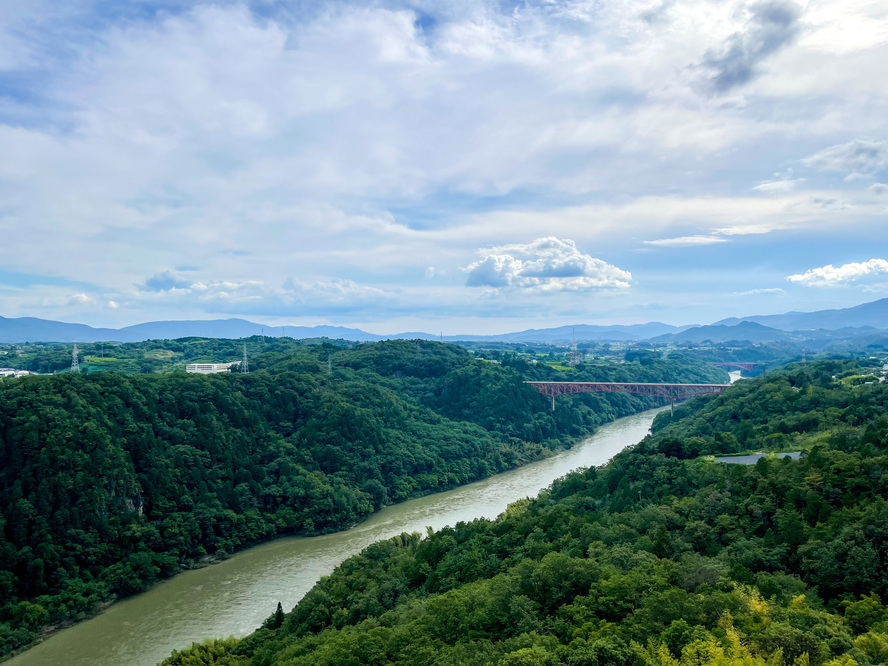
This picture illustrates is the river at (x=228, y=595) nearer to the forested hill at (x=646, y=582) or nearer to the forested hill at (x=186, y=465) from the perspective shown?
the forested hill at (x=186, y=465)

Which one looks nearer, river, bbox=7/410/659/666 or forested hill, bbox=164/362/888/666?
forested hill, bbox=164/362/888/666

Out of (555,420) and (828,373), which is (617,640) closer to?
(828,373)

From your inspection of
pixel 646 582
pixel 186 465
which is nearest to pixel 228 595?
pixel 186 465

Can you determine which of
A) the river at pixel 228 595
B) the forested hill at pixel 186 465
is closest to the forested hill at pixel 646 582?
the river at pixel 228 595

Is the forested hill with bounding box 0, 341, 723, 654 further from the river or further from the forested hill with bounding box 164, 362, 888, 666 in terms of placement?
the forested hill with bounding box 164, 362, 888, 666

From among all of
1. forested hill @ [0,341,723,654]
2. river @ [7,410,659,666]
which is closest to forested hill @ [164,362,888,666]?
river @ [7,410,659,666]

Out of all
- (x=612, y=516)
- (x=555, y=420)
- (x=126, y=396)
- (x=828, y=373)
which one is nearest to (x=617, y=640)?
(x=612, y=516)

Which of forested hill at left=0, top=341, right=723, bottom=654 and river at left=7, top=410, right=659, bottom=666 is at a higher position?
forested hill at left=0, top=341, right=723, bottom=654

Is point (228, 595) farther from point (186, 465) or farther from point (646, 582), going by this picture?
point (646, 582)
